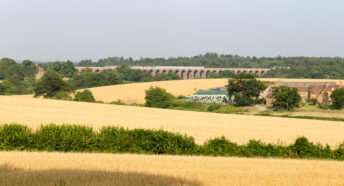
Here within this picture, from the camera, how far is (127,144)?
2069 cm

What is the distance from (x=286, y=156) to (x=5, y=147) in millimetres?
14883

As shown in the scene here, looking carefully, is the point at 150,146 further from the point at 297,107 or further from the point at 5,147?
the point at 297,107

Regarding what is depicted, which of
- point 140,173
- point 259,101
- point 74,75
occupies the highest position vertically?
point 140,173

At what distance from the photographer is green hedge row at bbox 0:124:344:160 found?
2028 cm

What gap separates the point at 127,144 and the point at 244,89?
7570 cm

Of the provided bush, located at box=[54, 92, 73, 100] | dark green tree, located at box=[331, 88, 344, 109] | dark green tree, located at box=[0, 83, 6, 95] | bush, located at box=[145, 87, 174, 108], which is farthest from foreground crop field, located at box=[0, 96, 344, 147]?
dark green tree, located at box=[0, 83, 6, 95]

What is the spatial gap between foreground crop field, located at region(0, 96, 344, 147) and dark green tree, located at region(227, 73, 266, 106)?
42.6 m

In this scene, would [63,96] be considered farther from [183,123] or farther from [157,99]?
[183,123]

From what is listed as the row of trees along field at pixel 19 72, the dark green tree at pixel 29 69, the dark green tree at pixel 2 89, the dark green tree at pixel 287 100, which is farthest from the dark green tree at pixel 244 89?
the dark green tree at pixel 29 69

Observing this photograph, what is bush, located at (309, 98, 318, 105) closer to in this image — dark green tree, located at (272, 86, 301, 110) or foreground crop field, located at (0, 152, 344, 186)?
dark green tree, located at (272, 86, 301, 110)

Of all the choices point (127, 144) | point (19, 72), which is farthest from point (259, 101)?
point (19, 72)

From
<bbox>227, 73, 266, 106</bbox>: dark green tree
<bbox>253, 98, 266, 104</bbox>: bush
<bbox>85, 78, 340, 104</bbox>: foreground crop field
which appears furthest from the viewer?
<bbox>85, 78, 340, 104</bbox>: foreground crop field

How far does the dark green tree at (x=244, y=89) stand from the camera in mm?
91000

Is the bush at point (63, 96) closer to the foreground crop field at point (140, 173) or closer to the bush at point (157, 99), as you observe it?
the bush at point (157, 99)
